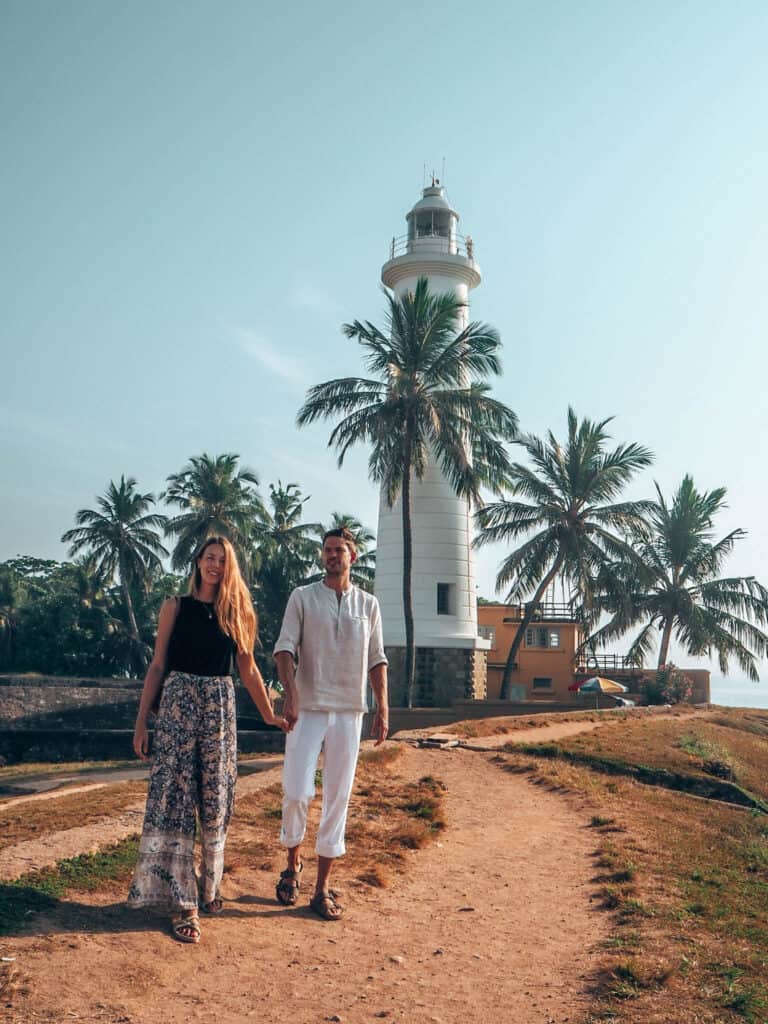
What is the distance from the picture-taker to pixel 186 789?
5250mm

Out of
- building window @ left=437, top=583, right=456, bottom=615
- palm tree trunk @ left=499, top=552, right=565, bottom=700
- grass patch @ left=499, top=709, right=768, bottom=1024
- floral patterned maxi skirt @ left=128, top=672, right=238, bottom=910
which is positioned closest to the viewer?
grass patch @ left=499, top=709, right=768, bottom=1024

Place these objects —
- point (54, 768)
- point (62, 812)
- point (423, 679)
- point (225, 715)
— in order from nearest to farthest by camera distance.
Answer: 1. point (225, 715)
2. point (62, 812)
3. point (54, 768)
4. point (423, 679)

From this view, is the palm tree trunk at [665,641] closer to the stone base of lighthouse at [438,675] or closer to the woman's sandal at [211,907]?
the stone base of lighthouse at [438,675]

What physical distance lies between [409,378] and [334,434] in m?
2.82

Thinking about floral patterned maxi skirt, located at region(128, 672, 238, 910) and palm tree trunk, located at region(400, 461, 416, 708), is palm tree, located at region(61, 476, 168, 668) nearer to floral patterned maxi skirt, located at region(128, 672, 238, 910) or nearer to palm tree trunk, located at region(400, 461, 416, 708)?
palm tree trunk, located at region(400, 461, 416, 708)

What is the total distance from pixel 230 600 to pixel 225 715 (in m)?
0.59

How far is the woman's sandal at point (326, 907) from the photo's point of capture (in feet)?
18.4

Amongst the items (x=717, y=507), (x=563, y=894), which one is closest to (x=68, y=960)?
(x=563, y=894)

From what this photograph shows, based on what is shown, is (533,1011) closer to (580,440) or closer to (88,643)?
(580,440)

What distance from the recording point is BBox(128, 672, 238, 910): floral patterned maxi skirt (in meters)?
5.12

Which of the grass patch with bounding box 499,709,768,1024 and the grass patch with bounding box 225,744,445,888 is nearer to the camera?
the grass patch with bounding box 499,709,768,1024

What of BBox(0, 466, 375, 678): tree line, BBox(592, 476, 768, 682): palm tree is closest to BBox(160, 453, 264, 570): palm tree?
BBox(0, 466, 375, 678): tree line

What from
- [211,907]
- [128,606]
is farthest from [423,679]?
[211,907]

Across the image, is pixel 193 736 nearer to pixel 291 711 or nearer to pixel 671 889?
pixel 291 711
